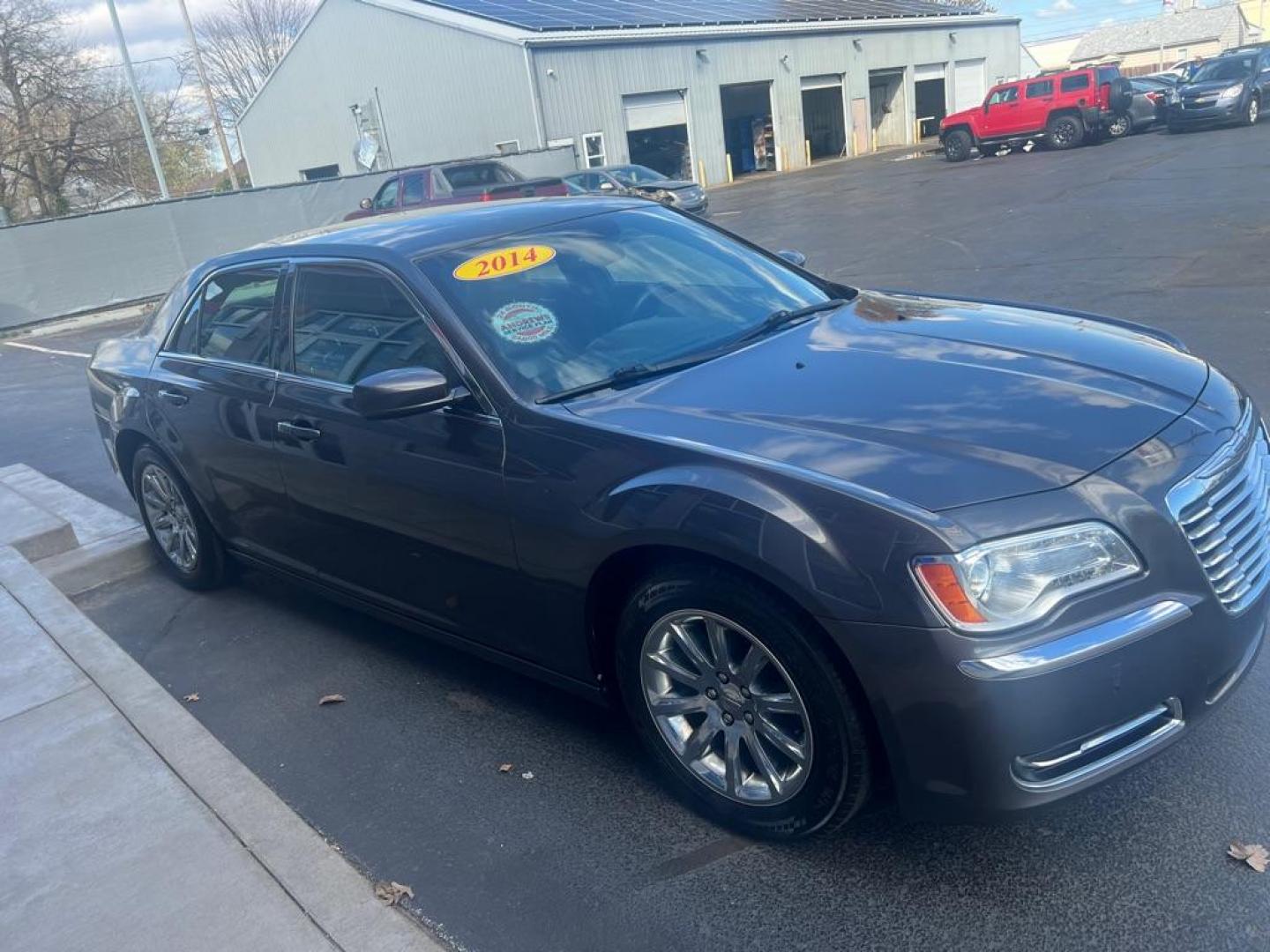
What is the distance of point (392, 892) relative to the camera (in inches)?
119

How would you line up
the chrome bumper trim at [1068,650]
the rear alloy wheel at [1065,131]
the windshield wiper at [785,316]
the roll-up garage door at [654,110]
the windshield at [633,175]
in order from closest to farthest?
1. the chrome bumper trim at [1068,650]
2. the windshield wiper at [785,316]
3. the windshield at [633,175]
4. the rear alloy wheel at [1065,131]
5. the roll-up garage door at [654,110]

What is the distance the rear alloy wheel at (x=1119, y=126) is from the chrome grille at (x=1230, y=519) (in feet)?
97.5

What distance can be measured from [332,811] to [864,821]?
Answer: 1668 millimetres

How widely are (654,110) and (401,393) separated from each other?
34.0 meters

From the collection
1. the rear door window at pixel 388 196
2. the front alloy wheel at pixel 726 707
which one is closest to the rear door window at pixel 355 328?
the front alloy wheel at pixel 726 707

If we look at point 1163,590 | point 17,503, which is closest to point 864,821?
point 1163,590

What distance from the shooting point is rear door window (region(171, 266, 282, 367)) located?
455cm

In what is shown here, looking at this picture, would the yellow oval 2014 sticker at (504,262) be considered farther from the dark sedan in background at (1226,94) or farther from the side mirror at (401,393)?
the dark sedan in background at (1226,94)

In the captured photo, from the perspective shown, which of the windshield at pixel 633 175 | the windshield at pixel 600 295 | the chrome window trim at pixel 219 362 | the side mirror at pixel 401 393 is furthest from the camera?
the windshield at pixel 633 175

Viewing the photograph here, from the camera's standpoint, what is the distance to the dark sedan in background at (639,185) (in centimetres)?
2250

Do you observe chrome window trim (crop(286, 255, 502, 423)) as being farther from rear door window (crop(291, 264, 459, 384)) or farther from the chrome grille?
the chrome grille

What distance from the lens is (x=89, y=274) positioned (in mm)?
24562

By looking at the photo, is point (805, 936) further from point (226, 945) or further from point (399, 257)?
point (399, 257)

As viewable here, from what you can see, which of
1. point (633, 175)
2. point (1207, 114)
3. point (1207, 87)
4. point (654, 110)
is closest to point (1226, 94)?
A: point (1207, 87)
